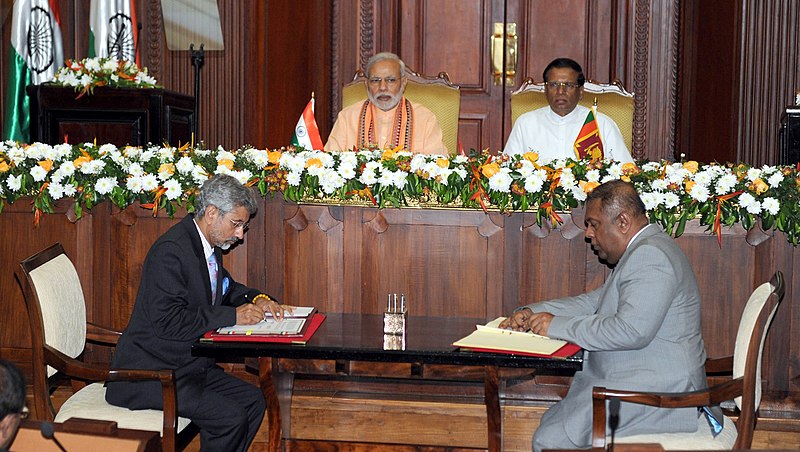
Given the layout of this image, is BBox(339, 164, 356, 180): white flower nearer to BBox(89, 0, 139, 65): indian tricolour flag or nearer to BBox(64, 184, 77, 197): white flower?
BBox(64, 184, 77, 197): white flower

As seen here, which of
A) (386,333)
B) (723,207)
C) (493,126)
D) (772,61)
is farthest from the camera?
(493,126)

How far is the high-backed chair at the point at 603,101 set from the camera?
19.2 feet

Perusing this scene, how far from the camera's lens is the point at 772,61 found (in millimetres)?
6664

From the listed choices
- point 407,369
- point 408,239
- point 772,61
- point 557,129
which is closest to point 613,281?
point 407,369

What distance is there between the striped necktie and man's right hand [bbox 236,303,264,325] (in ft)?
0.85

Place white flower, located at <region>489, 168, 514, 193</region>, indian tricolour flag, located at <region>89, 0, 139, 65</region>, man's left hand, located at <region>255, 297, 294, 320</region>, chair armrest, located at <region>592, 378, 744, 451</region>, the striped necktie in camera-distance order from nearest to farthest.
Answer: chair armrest, located at <region>592, 378, 744, 451</region> → man's left hand, located at <region>255, 297, 294, 320</region> → the striped necktie → white flower, located at <region>489, 168, 514, 193</region> → indian tricolour flag, located at <region>89, 0, 139, 65</region>

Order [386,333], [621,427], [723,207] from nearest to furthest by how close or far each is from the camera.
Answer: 1. [621,427]
2. [386,333]
3. [723,207]

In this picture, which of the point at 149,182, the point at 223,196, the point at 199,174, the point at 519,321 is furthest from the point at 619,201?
the point at 149,182

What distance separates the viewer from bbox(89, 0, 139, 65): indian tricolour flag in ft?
23.3

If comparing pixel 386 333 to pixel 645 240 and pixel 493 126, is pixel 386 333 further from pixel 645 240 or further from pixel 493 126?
pixel 493 126

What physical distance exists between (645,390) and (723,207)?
45.4 inches

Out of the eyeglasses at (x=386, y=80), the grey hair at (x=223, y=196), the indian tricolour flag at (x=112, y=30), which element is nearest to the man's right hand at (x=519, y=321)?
the grey hair at (x=223, y=196)

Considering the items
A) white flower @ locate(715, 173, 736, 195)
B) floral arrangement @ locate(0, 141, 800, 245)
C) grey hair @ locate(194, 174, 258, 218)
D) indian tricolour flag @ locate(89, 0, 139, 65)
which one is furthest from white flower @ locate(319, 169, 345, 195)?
indian tricolour flag @ locate(89, 0, 139, 65)

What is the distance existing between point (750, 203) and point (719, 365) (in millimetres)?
748
